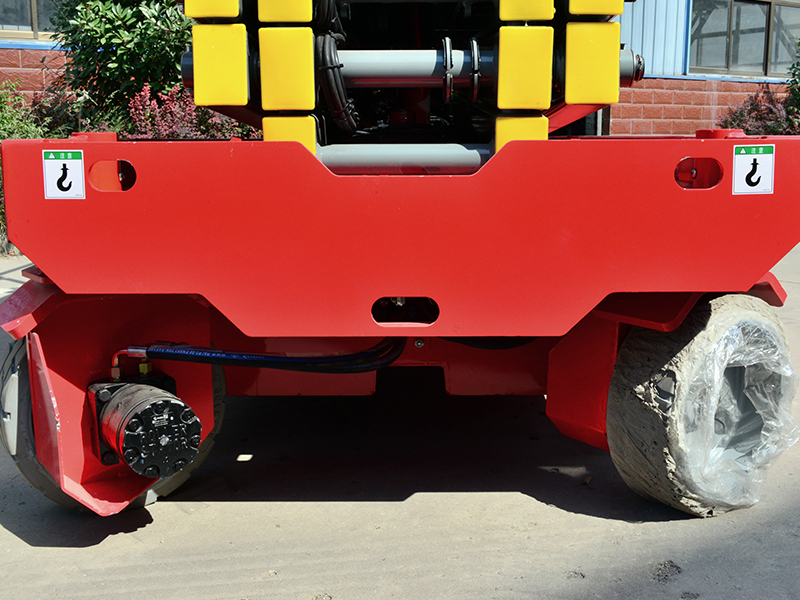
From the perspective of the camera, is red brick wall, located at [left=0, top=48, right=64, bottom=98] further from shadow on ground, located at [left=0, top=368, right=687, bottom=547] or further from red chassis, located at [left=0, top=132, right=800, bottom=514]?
red chassis, located at [left=0, top=132, right=800, bottom=514]

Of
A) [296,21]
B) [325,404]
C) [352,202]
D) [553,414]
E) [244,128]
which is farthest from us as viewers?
[244,128]

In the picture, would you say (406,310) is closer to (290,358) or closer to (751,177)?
(290,358)

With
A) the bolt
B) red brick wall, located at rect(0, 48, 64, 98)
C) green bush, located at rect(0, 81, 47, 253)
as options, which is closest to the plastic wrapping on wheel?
the bolt

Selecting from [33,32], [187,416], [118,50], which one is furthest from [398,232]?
[33,32]

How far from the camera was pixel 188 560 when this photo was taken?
236 centimetres

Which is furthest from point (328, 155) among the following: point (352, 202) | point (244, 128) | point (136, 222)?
point (244, 128)

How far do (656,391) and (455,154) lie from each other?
1.03m

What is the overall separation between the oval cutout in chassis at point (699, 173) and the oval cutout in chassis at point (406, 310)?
36.2 inches

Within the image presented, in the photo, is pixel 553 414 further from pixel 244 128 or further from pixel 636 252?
pixel 244 128

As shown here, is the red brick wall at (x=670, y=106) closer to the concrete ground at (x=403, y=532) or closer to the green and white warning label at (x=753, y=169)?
the concrete ground at (x=403, y=532)

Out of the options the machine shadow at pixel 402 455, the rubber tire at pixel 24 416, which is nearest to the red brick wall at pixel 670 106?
the machine shadow at pixel 402 455

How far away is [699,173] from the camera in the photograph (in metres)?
2.40

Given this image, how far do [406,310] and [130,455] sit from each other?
3.27ft

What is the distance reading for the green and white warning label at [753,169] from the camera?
2152mm
